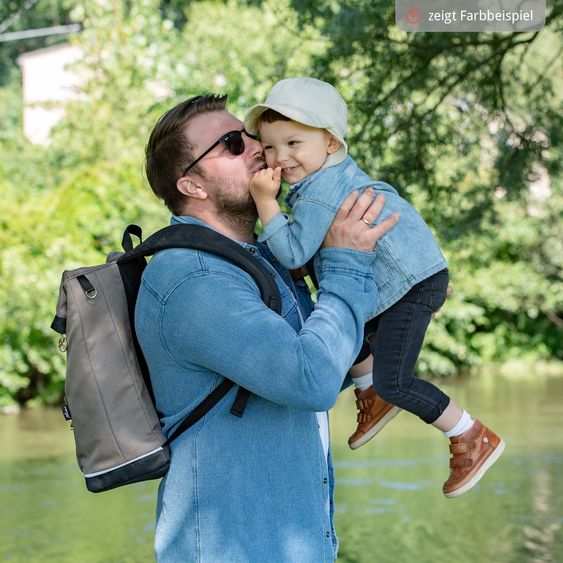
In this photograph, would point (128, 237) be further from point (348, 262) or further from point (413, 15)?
point (413, 15)

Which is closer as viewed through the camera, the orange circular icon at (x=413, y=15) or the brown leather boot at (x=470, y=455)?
the brown leather boot at (x=470, y=455)

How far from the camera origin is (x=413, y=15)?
5.62m

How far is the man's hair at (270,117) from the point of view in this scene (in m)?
2.87

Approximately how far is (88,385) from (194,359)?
0.25m

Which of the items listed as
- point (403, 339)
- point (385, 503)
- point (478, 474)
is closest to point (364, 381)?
point (403, 339)

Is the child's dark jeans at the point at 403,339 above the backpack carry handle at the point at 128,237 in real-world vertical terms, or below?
below

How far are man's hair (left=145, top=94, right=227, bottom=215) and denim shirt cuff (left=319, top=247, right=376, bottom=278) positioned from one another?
1.23 ft

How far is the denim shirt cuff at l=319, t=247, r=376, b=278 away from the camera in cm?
250

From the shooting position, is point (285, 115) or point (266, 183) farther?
point (285, 115)

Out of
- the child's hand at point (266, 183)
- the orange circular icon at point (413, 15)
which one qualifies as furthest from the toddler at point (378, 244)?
the orange circular icon at point (413, 15)

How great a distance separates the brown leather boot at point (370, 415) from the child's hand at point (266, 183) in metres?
Answer: 0.75

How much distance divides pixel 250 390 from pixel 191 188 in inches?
21.9

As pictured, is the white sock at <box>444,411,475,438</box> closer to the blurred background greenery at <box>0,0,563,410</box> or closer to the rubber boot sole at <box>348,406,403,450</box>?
the rubber boot sole at <box>348,406,403,450</box>

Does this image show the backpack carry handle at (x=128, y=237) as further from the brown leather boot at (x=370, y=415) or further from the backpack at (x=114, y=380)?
the brown leather boot at (x=370, y=415)
